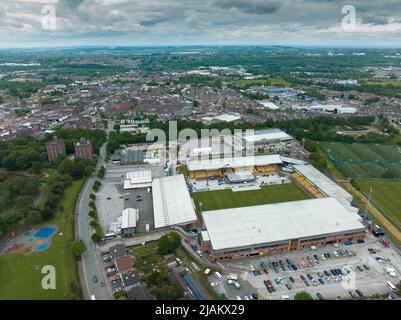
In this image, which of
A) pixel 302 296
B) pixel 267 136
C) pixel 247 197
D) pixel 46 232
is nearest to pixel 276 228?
pixel 302 296

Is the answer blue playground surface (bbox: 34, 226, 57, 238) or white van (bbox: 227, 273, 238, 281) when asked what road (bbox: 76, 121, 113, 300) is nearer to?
blue playground surface (bbox: 34, 226, 57, 238)

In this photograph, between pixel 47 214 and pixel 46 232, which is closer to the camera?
pixel 46 232

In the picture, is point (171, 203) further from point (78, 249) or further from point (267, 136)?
point (267, 136)

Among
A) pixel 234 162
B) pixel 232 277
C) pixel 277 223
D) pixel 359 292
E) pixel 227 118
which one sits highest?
pixel 227 118

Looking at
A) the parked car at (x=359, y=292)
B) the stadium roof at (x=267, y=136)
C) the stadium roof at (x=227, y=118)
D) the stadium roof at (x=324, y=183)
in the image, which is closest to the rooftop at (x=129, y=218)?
the parked car at (x=359, y=292)

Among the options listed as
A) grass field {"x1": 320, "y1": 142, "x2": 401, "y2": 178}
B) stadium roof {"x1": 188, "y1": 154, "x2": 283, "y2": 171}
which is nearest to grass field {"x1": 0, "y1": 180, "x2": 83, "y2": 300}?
stadium roof {"x1": 188, "y1": 154, "x2": 283, "y2": 171}

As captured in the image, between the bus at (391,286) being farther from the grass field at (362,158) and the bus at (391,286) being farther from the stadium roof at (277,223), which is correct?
the grass field at (362,158)
